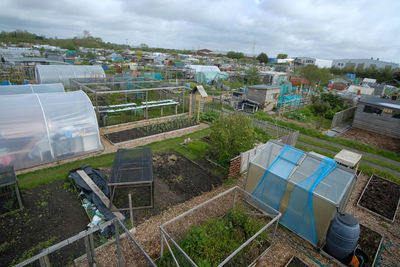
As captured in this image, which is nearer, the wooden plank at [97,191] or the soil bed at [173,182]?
the wooden plank at [97,191]

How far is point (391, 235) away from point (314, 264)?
11.1 ft

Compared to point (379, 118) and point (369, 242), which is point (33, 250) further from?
point (379, 118)

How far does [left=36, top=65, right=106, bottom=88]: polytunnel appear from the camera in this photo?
71.1 feet

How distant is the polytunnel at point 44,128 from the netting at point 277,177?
26.7 feet

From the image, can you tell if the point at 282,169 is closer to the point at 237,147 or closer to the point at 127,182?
the point at 237,147

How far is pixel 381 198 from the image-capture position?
8852mm

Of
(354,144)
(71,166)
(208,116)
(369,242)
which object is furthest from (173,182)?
(354,144)

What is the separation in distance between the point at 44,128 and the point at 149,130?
224 inches

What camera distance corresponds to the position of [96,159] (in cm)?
1004

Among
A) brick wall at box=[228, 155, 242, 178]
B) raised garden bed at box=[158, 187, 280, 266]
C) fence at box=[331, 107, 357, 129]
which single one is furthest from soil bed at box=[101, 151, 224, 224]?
fence at box=[331, 107, 357, 129]

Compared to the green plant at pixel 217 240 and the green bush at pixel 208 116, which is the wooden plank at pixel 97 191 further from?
the green bush at pixel 208 116

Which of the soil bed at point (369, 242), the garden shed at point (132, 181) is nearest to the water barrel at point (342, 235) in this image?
the soil bed at point (369, 242)

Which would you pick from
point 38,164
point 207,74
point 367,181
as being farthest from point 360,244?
point 207,74

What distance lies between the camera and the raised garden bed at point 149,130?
12320 mm
